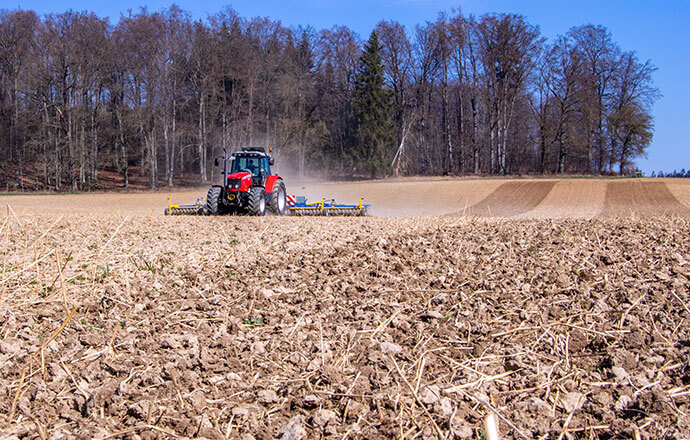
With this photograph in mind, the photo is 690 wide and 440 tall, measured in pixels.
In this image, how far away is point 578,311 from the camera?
3.98 metres

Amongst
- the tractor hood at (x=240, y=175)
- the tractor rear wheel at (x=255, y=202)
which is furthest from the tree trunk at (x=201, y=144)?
the tractor rear wheel at (x=255, y=202)

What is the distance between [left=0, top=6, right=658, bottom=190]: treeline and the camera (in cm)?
3584

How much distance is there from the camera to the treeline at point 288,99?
35.8m

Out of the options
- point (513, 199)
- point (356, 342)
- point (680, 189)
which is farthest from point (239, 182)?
point (680, 189)

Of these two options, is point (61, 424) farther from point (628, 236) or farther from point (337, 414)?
point (628, 236)

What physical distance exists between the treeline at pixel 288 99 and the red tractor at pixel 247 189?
22524 millimetres

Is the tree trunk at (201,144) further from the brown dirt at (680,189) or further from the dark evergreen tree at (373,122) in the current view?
the brown dirt at (680,189)

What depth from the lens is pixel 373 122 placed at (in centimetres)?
4338

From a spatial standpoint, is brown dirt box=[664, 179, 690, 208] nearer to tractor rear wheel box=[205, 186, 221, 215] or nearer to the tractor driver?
the tractor driver

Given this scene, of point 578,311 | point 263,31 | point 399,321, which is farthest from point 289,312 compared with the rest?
point 263,31

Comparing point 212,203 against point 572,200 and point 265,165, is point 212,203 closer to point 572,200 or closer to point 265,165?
point 265,165

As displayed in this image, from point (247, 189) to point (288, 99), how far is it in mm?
28964

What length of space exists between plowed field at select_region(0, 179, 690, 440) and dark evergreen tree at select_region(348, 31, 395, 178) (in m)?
36.9

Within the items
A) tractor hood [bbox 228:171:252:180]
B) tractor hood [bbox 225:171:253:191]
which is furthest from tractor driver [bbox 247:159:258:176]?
tractor hood [bbox 225:171:253:191]
